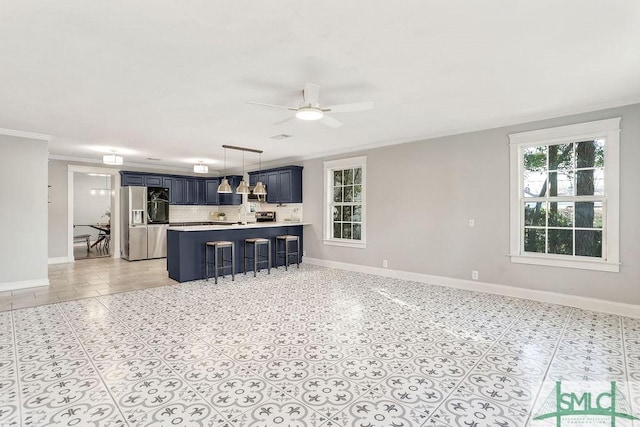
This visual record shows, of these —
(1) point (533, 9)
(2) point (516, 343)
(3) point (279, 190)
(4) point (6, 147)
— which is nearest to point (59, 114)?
(4) point (6, 147)

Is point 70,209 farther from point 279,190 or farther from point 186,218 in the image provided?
point 279,190

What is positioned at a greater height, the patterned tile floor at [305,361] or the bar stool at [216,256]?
the bar stool at [216,256]

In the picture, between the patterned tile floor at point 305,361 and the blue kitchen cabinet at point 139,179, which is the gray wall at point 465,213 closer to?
the patterned tile floor at point 305,361

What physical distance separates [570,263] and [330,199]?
14.4ft

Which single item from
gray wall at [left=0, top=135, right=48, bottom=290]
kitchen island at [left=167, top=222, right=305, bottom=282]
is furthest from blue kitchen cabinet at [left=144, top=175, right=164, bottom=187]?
gray wall at [left=0, top=135, right=48, bottom=290]

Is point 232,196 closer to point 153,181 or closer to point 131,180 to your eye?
point 153,181

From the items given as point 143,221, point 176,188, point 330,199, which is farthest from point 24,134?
point 330,199

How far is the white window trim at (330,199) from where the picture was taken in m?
6.49

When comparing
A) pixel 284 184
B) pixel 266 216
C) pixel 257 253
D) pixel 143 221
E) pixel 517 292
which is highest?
pixel 284 184

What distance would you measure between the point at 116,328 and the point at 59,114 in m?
2.97

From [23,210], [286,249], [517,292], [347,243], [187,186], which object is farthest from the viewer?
[187,186]

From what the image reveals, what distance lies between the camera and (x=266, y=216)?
8.55 metres

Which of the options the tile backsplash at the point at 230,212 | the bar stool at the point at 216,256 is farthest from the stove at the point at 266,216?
the bar stool at the point at 216,256

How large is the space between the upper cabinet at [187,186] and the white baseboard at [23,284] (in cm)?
354
